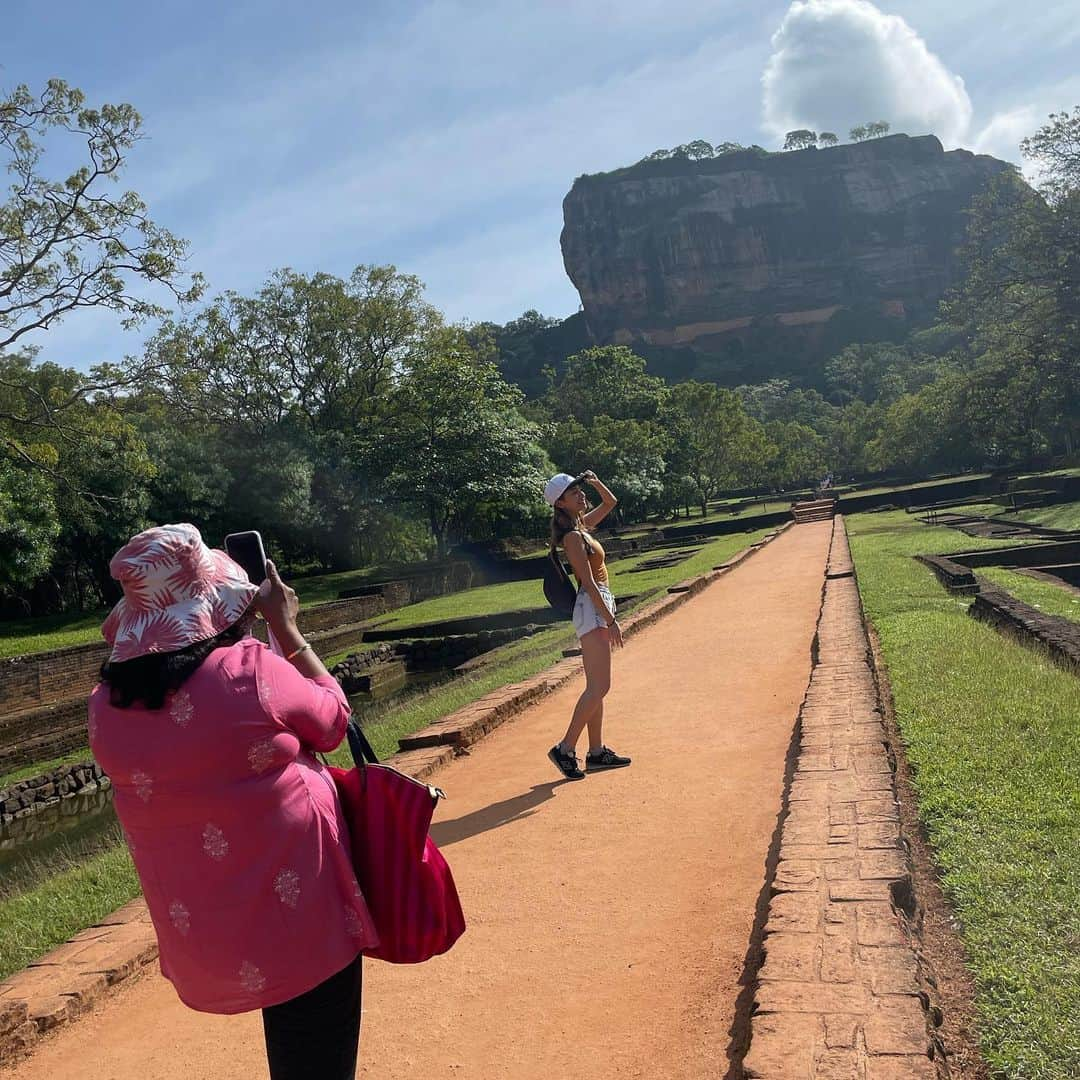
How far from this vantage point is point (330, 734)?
1918 millimetres

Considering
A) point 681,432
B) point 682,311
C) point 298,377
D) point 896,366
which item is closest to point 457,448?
point 298,377

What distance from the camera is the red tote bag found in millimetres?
1950

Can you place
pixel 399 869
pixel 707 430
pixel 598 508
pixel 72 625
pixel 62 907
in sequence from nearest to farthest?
pixel 399 869 → pixel 62 907 → pixel 598 508 → pixel 72 625 → pixel 707 430

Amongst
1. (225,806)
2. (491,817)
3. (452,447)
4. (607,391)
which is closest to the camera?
(225,806)

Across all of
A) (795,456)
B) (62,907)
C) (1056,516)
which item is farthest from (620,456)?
(62,907)

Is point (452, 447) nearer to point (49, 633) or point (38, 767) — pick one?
point (49, 633)

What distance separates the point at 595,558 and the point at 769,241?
12527 centimetres

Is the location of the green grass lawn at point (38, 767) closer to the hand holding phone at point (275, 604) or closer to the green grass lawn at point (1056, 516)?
the hand holding phone at point (275, 604)

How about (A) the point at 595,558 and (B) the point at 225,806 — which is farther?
(A) the point at 595,558

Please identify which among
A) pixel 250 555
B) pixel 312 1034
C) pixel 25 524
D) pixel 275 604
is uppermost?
pixel 25 524

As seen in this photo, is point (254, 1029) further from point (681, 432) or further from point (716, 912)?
point (681, 432)

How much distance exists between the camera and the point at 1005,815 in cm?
357

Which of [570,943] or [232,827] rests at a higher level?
[232,827]

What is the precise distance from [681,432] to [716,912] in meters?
39.6
